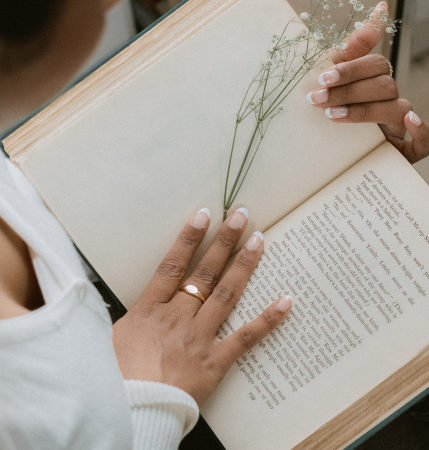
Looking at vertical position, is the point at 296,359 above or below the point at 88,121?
below

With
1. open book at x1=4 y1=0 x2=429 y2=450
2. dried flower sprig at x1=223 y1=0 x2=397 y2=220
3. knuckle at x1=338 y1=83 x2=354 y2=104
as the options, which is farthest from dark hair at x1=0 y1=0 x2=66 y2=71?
knuckle at x1=338 y1=83 x2=354 y2=104

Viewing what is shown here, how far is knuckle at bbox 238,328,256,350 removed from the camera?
1.83 ft

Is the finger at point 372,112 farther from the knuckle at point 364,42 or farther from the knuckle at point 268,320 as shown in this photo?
the knuckle at point 268,320

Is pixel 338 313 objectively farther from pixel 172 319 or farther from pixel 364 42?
pixel 364 42

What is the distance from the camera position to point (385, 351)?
55 cm

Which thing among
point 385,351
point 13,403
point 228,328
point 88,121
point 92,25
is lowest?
point 385,351

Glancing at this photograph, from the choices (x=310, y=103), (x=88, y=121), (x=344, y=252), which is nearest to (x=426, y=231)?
(x=344, y=252)

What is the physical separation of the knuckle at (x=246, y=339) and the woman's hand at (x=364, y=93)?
0.33 meters

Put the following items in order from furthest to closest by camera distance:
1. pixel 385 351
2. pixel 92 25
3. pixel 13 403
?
pixel 92 25, pixel 385 351, pixel 13 403

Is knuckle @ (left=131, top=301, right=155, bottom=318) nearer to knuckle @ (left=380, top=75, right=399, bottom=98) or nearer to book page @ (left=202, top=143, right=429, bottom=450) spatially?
book page @ (left=202, top=143, right=429, bottom=450)

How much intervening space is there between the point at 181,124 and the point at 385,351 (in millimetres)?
427

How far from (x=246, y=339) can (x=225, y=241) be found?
0.14m

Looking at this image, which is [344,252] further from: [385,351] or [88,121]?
[88,121]

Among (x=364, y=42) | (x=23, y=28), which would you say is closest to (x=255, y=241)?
(x=364, y=42)
